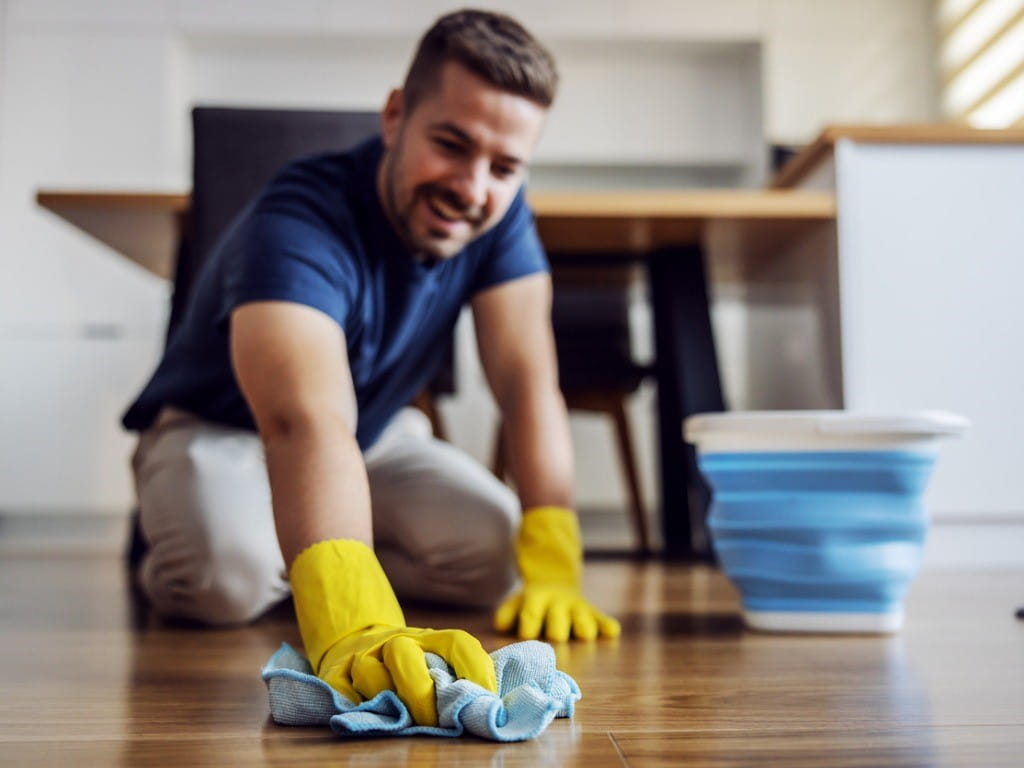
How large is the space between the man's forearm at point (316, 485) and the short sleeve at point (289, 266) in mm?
141

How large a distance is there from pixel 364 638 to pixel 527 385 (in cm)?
50

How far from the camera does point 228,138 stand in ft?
5.90

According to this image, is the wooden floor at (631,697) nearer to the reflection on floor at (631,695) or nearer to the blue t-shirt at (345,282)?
the reflection on floor at (631,695)

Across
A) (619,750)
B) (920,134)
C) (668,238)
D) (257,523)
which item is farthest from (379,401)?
(920,134)

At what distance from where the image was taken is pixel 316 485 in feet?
2.93

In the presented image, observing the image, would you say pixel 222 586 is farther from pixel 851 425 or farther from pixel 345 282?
pixel 851 425

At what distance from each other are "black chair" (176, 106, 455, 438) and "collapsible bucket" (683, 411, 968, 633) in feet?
3.00

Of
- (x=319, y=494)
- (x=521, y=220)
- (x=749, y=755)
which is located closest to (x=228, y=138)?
(x=521, y=220)

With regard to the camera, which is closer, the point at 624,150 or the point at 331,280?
the point at 331,280

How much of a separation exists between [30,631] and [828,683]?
82 centimetres

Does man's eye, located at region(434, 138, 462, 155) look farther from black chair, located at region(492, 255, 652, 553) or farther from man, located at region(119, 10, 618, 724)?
black chair, located at region(492, 255, 652, 553)

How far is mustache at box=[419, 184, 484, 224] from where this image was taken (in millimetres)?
1091

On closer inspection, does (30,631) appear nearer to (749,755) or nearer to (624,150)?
(749,755)

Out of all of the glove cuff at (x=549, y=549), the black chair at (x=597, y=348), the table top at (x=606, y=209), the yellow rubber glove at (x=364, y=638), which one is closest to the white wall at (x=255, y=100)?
→ the black chair at (x=597, y=348)
